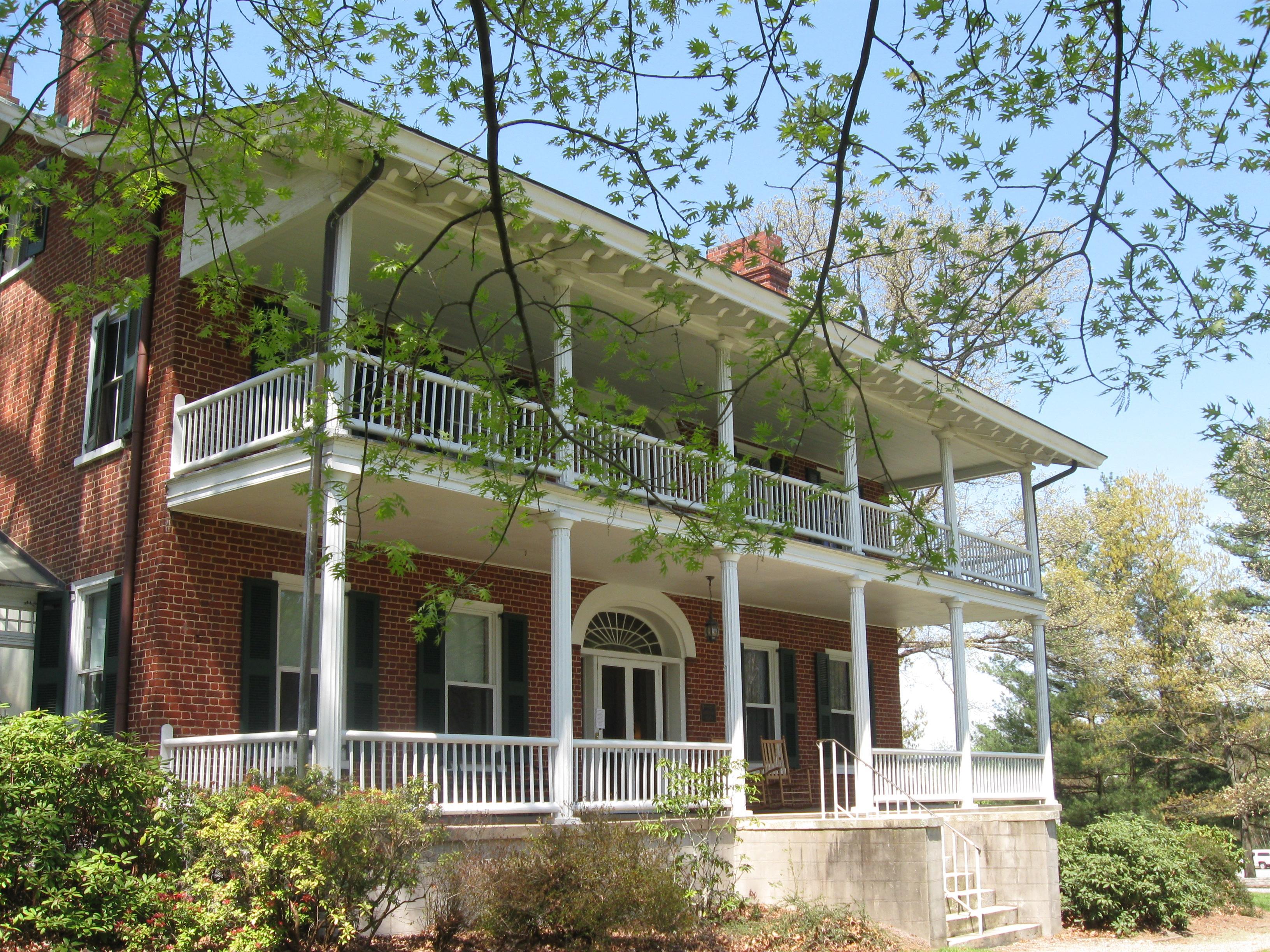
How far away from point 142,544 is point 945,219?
19.7 metres

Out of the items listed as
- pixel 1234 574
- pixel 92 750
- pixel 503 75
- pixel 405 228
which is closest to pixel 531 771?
pixel 92 750

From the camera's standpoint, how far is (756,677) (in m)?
18.0

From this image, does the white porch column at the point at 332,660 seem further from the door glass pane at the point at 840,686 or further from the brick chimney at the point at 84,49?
the door glass pane at the point at 840,686

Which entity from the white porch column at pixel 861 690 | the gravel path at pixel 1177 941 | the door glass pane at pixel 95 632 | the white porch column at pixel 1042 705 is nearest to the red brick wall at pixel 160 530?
the door glass pane at pixel 95 632

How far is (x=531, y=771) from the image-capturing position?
1062 centimetres

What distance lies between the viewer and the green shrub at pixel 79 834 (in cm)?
764

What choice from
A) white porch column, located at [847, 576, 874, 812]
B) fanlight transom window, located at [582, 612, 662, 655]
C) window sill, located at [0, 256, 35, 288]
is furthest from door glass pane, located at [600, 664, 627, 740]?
window sill, located at [0, 256, 35, 288]

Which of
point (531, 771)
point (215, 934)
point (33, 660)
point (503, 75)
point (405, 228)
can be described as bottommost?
point (215, 934)

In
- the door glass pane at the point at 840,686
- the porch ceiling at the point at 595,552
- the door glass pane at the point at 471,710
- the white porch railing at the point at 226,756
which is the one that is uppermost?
the porch ceiling at the point at 595,552

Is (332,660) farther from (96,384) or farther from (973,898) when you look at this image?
(973,898)

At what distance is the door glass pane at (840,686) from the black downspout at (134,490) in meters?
11.3

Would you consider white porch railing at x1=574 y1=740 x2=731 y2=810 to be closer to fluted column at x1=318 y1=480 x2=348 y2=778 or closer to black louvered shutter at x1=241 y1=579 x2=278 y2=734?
fluted column at x1=318 y1=480 x2=348 y2=778

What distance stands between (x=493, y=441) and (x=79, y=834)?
392cm

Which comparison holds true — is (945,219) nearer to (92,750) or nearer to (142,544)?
(142,544)
